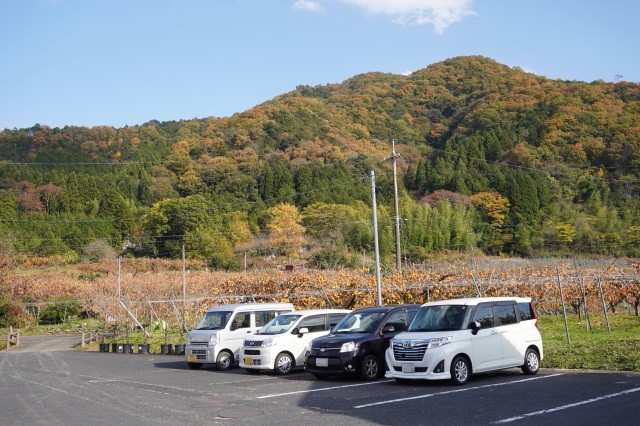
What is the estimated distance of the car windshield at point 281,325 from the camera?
56.1ft

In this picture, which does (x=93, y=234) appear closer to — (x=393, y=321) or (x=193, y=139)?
(x=193, y=139)

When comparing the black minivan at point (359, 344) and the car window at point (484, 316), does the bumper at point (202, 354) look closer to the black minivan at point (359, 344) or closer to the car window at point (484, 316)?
the black minivan at point (359, 344)

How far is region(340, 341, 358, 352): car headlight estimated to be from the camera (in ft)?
47.5

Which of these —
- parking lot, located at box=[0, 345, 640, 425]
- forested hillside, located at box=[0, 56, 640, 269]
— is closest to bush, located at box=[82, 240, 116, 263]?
forested hillside, located at box=[0, 56, 640, 269]

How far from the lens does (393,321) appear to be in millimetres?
15422

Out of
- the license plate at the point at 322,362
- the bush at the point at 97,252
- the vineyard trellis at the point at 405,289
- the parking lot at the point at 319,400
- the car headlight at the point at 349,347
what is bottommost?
the parking lot at the point at 319,400

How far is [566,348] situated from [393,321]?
14.8ft

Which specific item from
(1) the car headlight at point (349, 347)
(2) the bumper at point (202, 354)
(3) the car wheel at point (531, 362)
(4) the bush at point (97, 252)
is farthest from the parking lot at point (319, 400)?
(4) the bush at point (97, 252)

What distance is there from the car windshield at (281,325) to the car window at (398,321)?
111 inches

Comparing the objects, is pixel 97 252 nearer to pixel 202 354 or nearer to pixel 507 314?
pixel 202 354

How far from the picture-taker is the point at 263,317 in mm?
19562

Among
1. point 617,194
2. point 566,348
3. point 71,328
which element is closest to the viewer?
point 566,348

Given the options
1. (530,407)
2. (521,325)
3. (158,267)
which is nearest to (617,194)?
(158,267)

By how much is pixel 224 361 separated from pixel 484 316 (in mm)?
8175
